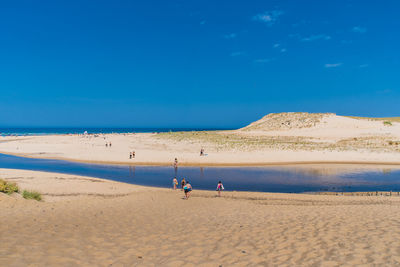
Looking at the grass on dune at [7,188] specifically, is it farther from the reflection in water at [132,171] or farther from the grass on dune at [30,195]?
the reflection in water at [132,171]

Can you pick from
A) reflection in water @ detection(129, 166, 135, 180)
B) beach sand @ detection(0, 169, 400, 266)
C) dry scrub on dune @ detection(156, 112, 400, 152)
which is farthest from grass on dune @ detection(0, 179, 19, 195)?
dry scrub on dune @ detection(156, 112, 400, 152)

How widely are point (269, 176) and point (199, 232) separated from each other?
17458mm

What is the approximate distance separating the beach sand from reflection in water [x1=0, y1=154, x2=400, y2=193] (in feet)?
16.2

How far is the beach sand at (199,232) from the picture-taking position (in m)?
7.23

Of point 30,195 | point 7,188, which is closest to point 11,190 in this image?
point 7,188

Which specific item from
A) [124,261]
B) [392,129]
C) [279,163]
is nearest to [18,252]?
[124,261]

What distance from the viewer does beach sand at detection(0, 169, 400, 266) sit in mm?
7227

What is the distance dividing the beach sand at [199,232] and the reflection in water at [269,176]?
493 cm

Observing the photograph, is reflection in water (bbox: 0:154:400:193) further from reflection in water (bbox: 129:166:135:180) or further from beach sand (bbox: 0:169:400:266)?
beach sand (bbox: 0:169:400:266)

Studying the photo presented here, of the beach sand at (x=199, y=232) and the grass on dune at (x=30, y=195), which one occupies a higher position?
the grass on dune at (x=30, y=195)

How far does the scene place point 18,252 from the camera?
7176 mm

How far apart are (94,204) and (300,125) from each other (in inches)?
2957

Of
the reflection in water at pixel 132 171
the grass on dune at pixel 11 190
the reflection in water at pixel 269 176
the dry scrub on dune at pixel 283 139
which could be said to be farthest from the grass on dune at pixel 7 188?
the dry scrub on dune at pixel 283 139

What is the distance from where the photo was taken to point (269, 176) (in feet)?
84.7
